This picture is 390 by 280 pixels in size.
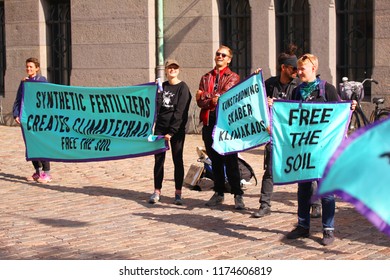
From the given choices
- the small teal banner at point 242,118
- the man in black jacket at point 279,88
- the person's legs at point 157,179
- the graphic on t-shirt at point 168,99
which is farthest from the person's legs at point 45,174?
the man in black jacket at point 279,88

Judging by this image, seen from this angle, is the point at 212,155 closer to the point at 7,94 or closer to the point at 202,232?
the point at 202,232

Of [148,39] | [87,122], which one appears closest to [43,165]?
[87,122]

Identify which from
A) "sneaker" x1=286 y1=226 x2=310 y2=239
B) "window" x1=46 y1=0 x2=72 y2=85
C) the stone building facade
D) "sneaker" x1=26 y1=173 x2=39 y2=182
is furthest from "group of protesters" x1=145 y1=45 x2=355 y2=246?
"window" x1=46 y1=0 x2=72 y2=85

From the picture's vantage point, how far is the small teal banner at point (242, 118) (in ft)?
32.5

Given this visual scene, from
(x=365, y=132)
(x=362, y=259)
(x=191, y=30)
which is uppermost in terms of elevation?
(x=191, y=30)

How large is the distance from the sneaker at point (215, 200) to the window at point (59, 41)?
467 inches

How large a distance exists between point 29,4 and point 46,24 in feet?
2.01

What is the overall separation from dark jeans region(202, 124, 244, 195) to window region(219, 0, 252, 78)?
865 centimetres

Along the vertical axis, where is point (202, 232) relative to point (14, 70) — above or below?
below

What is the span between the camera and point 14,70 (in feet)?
73.8

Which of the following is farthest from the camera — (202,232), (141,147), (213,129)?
(141,147)

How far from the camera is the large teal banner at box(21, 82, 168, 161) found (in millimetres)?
11586

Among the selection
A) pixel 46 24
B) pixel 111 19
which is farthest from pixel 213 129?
pixel 46 24

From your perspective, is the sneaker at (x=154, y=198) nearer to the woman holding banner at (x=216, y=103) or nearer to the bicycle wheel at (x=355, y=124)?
the woman holding banner at (x=216, y=103)
